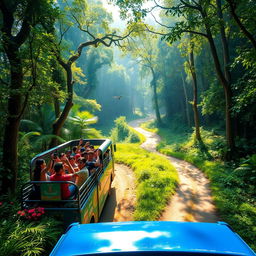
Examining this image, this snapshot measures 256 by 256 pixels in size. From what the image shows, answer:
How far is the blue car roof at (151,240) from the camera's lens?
1.72 metres

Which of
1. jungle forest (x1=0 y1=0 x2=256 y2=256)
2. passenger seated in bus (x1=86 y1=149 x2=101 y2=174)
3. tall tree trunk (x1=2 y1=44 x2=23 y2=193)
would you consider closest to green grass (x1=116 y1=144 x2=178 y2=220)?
jungle forest (x1=0 y1=0 x2=256 y2=256)

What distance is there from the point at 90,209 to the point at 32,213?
1228 millimetres

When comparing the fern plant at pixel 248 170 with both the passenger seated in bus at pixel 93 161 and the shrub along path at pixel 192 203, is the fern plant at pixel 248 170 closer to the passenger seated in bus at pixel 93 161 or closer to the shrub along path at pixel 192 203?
the shrub along path at pixel 192 203

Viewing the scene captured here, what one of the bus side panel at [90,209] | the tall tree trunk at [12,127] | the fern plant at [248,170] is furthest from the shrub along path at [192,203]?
the tall tree trunk at [12,127]

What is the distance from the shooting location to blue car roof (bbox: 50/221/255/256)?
1721 millimetres

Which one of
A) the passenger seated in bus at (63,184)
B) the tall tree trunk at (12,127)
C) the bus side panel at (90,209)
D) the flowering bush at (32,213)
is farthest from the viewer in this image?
the tall tree trunk at (12,127)

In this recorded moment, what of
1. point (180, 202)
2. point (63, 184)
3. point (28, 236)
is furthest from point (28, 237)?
point (180, 202)

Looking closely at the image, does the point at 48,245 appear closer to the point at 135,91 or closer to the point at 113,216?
the point at 113,216

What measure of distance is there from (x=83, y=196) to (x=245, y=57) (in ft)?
25.1

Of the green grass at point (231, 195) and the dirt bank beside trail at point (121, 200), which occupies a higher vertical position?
the green grass at point (231, 195)

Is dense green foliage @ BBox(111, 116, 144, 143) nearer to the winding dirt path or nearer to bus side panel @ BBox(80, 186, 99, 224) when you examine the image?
the winding dirt path

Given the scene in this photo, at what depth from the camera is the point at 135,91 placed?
73.3m

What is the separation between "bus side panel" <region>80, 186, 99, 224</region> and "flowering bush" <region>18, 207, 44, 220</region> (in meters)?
0.81

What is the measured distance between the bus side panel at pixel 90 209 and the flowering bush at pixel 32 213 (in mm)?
812
